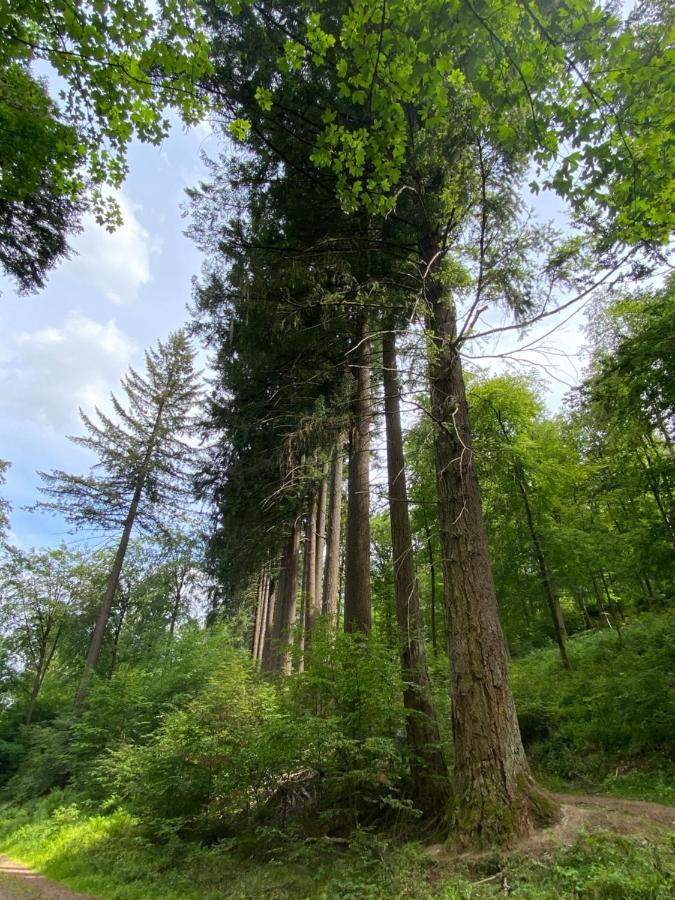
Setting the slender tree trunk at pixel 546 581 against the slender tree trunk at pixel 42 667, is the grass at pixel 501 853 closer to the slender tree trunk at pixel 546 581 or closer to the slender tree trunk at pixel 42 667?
the slender tree trunk at pixel 546 581

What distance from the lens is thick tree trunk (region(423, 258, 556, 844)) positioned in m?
3.50

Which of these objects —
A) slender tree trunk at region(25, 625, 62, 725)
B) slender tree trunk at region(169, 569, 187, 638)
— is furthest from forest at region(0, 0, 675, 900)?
slender tree trunk at region(25, 625, 62, 725)

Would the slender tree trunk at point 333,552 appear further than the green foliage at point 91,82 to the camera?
Yes

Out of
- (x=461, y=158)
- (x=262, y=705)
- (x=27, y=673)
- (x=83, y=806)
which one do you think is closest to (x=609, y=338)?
(x=461, y=158)

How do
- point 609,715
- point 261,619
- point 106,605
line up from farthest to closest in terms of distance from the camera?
1. point 261,619
2. point 106,605
3. point 609,715

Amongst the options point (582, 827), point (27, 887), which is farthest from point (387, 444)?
point (27, 887)

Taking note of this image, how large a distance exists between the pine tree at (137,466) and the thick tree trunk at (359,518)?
10377 millimetres

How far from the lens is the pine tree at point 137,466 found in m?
16.0

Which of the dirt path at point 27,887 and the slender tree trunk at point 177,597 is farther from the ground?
the slender tree trunk at point 177,597

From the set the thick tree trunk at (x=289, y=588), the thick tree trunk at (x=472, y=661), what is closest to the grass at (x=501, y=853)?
the thick tree trunk at (x=472, y=661)

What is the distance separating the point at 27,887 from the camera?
5.91 metres

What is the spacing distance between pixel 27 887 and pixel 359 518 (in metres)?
6.60

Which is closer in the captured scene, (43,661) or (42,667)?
(42,667)

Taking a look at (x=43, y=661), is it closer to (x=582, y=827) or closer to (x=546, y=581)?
(x=546, y=581)
